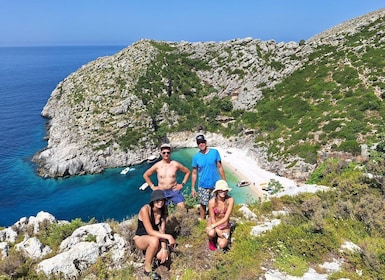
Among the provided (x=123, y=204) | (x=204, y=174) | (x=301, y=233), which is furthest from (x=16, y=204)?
(x=301, y=233)

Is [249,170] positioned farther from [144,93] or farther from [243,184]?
[144,93]

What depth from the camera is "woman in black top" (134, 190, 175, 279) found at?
6449 millimetres

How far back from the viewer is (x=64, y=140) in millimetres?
46281

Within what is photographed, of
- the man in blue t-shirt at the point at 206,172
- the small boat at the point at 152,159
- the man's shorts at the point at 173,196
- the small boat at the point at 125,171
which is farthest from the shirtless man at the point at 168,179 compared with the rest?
the small boat at the point at 152,159

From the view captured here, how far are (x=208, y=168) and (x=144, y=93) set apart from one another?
46.2 meters

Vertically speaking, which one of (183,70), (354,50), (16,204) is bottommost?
(16,204)

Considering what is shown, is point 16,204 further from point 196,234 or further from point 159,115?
point 196,234

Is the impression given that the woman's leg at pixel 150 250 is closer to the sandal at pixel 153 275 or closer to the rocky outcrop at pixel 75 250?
the sandal at pixel 153 275

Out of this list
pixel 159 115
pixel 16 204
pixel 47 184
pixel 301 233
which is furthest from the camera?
pixel 159 115

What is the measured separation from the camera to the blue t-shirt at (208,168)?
9.35 meters

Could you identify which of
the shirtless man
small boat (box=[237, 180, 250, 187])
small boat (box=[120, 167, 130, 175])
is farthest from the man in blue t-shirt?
small boat (box=[120, 167, 130, 175])

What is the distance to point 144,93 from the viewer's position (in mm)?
53188

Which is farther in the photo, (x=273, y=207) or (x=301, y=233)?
(x=273, y=207)

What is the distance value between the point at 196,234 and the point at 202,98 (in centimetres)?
5038
